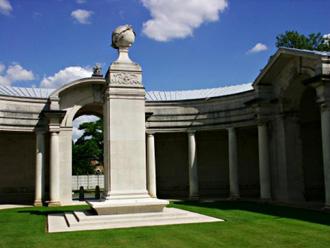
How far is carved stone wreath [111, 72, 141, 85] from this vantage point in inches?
742

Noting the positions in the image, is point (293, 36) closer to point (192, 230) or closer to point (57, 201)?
point (57, 201)

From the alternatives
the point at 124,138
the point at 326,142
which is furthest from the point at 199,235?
the point at 326,142

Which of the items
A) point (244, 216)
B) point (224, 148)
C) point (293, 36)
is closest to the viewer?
point (244, 216)

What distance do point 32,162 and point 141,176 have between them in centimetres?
1828

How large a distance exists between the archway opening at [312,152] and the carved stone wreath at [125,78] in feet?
51.9

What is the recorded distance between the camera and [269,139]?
27.2 metres

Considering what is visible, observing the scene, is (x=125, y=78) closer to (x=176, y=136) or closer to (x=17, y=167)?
(x=176, y=136)

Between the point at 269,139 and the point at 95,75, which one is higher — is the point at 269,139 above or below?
below

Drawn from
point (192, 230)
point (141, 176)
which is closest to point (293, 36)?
point (141, 176)

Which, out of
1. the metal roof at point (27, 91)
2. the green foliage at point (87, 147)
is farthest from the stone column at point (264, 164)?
the green foliage at point (87, 147)

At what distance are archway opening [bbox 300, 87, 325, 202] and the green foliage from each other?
130ft

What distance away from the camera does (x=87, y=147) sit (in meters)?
65.9

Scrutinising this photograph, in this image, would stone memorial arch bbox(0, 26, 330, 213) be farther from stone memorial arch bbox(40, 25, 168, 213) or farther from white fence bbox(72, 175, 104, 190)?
white fence bbox(72, 175, 104, 190)

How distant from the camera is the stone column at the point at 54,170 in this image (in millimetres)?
29109
